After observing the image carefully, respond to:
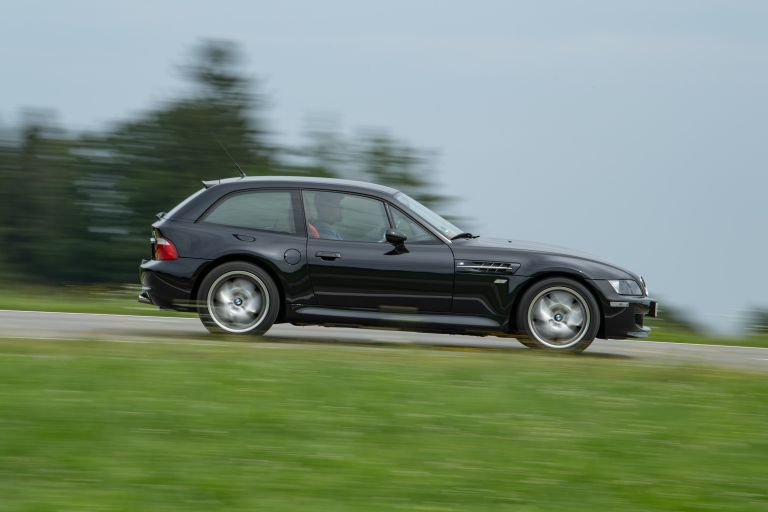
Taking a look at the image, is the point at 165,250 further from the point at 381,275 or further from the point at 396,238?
the point at 396,238

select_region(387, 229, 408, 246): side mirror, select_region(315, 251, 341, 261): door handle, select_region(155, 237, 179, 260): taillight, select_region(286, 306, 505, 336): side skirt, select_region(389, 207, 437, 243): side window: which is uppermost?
select_region(389, 207, 437, 243): side window

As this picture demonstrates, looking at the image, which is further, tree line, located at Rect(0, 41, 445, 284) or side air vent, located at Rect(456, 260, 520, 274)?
tree line, located at Rect(0, 41, 445, 284)

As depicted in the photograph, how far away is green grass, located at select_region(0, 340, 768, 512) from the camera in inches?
192

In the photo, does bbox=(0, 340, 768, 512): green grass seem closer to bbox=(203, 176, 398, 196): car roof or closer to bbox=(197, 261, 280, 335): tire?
bbox=(197, 261, 280, 335): tire

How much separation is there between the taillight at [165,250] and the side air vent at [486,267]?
2.66 meters

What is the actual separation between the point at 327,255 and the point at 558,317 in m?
2.20

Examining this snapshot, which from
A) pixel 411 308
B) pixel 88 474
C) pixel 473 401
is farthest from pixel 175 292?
pixel 88 474

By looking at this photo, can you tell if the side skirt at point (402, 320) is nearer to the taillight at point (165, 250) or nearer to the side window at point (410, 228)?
the side window at point (410, 228)

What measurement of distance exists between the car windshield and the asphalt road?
3.59ft

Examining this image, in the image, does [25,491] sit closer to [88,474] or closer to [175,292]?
[88,474]

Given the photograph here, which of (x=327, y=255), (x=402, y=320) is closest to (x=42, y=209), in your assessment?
(x=327, y=255)

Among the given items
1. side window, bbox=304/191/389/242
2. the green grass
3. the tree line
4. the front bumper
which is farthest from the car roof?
the tree line

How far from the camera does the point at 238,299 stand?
10797 mm

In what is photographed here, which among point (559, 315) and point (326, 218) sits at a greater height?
point (326, 218)
